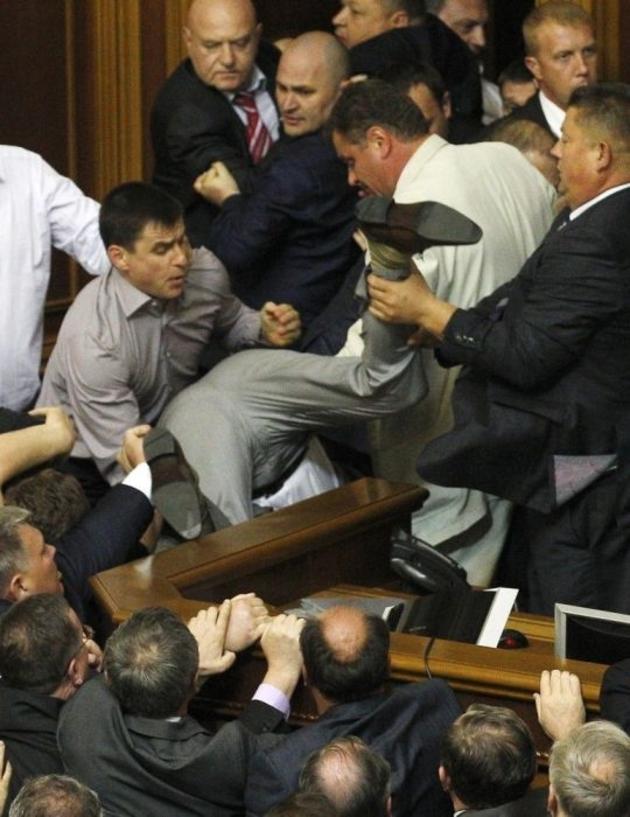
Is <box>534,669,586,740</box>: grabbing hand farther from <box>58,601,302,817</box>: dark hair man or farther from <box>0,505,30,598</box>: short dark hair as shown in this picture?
<box>0,505,30,598</box>: short dark hair

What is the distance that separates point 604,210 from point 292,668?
1.27 meters

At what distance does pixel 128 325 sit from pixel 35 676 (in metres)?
1.41

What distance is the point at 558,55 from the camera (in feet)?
18.0

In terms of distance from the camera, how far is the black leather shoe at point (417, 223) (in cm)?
418

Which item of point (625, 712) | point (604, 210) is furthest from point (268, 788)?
point (604, 210)

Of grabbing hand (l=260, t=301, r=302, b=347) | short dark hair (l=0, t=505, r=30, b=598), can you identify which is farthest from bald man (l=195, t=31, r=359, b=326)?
short dark hair (l=0, t=505, r=30, b=598)

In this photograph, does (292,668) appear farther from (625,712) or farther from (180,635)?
(625,712)

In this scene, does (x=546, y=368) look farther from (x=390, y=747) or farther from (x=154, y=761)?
(x=154, y=761)

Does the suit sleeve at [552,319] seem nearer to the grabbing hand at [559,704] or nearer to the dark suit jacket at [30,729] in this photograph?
the grabbing hand at [559,704]

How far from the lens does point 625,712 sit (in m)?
3.36

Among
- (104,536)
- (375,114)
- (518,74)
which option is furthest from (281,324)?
(518,74)

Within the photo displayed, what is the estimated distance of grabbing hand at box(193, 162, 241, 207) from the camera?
555 cm

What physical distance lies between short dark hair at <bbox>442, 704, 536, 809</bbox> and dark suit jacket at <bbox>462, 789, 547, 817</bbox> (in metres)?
0.01

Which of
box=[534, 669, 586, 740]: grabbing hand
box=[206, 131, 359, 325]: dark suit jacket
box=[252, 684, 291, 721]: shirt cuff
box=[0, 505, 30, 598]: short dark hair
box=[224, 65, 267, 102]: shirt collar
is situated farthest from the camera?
box=[224, 65, 267, 102]: shirt collar
